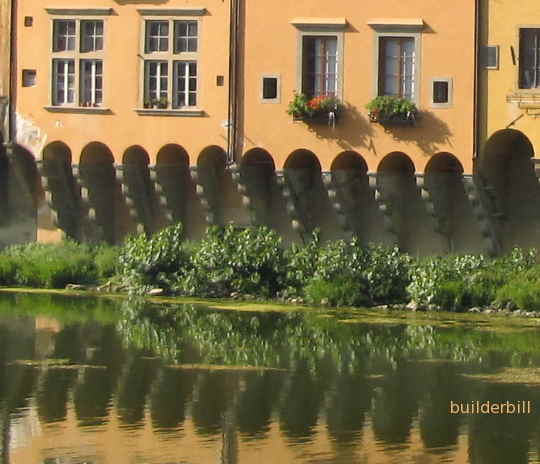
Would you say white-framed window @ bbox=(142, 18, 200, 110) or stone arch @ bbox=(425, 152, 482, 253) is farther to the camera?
white-framed window @ bbox=(142, 18, 200, 110)

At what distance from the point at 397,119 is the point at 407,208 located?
224cm

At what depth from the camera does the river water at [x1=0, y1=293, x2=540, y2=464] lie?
96.5 feet

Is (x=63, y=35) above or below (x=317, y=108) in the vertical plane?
above

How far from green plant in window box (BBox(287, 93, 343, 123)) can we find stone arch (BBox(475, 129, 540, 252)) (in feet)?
10.5

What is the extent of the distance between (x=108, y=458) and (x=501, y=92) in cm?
1589

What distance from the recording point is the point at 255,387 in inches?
1328

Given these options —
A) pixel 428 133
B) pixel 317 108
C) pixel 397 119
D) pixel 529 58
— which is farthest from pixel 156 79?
pixel 529 58

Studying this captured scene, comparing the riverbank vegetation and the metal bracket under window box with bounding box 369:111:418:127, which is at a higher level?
the metal bracket under window box with bounding box 369:111:418:127

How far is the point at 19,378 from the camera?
3453cm

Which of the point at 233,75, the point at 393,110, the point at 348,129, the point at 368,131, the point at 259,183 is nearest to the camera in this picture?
the point at 393,110

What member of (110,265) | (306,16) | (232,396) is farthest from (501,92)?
(232,396)

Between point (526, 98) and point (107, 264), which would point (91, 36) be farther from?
point (526, 98)

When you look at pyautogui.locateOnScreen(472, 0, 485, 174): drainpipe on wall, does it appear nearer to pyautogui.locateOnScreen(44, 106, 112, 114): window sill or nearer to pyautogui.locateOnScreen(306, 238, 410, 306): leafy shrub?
pyautogui.locateOnScreen(306, 238, 410, 306): leafy shrub

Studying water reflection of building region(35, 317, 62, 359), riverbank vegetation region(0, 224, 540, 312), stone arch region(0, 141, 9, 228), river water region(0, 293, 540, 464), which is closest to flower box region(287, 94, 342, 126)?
riverbank vegetation region(0, 224, 540, 312)
